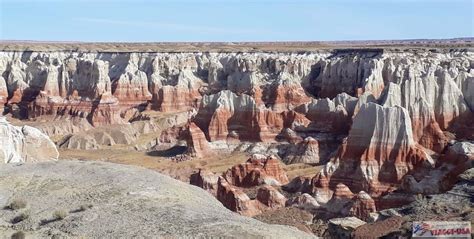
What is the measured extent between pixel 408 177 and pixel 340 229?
929 centimetres

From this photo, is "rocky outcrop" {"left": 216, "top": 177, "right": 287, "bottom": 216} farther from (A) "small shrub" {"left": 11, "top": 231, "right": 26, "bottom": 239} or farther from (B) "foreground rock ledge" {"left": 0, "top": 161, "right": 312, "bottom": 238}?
(A) "small shrub" {"left": 11, "top": 231, "right": 26, "bottom": 239}

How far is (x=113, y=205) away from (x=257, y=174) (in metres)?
18.2

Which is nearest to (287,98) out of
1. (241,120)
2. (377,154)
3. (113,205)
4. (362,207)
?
(241,120)

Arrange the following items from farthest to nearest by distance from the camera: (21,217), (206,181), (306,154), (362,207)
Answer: (306,154) < (206,181) < (362,207) < (21,217)

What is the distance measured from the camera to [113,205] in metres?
21.1

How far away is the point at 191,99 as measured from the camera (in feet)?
255

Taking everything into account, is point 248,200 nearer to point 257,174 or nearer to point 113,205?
point 257,174

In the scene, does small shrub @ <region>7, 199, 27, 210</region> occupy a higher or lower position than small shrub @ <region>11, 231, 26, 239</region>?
lower

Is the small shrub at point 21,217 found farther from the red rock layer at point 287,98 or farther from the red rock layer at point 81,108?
the red rock layer at point 81,108

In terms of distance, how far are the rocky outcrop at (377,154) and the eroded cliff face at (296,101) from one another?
0.18 feet

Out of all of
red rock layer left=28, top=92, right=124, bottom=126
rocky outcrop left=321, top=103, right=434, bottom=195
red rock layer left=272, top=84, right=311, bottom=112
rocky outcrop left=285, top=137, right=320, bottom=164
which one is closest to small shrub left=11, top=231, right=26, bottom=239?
rocky outcrop left=321, top=103, right=434, bottom=195

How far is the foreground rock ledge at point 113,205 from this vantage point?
1823cm

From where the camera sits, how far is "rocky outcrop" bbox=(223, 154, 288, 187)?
3844 centimetres

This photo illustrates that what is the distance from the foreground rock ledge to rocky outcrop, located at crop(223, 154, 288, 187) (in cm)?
1335
